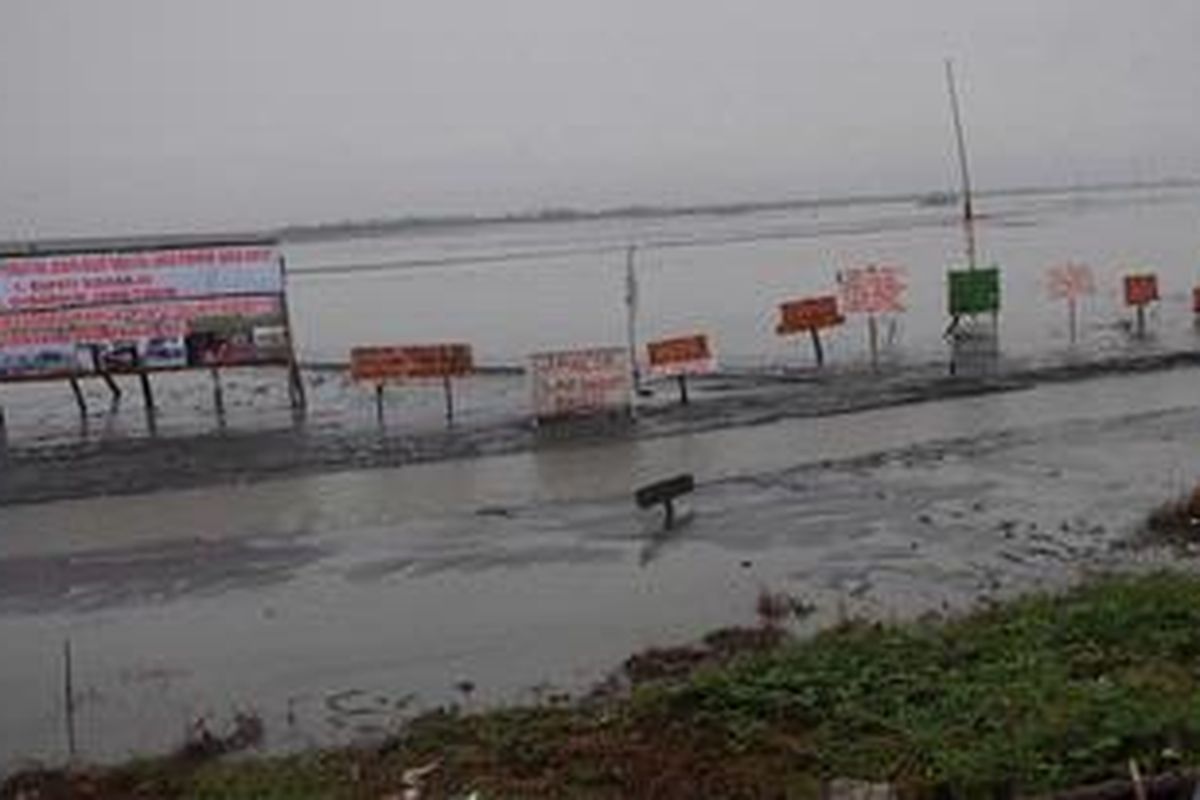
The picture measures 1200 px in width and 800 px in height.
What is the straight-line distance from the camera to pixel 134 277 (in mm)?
25203

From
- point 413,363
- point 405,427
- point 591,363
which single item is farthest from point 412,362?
point 591,363

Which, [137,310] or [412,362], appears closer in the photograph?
[412,362]

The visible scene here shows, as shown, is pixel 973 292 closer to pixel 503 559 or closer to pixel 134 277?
pixel 134 277

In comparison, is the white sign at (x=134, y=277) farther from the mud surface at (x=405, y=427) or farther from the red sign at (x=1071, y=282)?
the red sign at (x=1071, y=282)

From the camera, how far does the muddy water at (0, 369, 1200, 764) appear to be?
39.9 feet

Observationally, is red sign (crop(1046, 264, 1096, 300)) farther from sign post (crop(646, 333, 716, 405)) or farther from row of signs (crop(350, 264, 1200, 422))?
sign post (crop(646, 333, 716, 405))

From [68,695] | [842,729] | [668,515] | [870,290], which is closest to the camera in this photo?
[842,729]

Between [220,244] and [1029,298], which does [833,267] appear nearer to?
[1029,298]

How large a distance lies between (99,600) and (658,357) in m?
11.4

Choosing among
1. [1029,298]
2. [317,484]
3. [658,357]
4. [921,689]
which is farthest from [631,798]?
[1029,298]

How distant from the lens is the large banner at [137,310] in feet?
81.8

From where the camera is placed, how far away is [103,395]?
3147 cm

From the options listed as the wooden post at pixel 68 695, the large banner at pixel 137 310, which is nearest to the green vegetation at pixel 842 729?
the wooden post at pixel 68 695

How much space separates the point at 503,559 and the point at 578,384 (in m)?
7.43
